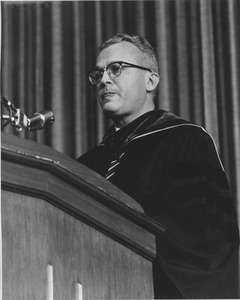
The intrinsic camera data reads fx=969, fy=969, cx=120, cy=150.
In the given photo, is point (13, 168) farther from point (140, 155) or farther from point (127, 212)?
point (140, 155)

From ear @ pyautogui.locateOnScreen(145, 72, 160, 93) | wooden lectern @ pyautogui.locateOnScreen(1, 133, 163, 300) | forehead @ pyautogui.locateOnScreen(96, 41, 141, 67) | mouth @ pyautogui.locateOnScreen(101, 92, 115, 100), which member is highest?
forehead @ pyautogui.locateOnScreen(96, 41, 141, 67)

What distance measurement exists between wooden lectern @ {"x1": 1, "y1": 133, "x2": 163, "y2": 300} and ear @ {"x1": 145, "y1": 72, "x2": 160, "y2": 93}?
4.19ft

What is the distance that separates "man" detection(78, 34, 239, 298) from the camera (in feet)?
8.98

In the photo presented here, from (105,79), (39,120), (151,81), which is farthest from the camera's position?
(151,81)

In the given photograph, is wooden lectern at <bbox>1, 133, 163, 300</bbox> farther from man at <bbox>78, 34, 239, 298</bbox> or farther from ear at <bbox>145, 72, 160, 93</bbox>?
ear at <bbox>145, 72, 160, 93</bbox>

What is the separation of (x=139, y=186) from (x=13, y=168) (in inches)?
42.1

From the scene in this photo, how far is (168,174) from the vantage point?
Answer: 3.12 m

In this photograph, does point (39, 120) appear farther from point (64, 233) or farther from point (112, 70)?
point (112, 70)

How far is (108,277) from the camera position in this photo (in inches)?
85.0

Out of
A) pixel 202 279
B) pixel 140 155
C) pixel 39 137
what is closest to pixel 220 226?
pixel 202 279

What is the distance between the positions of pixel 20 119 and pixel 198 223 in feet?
2.65

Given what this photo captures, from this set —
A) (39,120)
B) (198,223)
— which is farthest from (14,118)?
(198,223)

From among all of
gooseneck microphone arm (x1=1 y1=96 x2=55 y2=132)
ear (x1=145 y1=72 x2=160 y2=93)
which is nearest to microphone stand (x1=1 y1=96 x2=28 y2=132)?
gooseneck microphone arm (x1=1 y1=96 x2=55 y2=132)

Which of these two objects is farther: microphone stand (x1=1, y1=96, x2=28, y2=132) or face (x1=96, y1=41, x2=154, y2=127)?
face (x1=96, y1=41, x2=154, y2=127)
